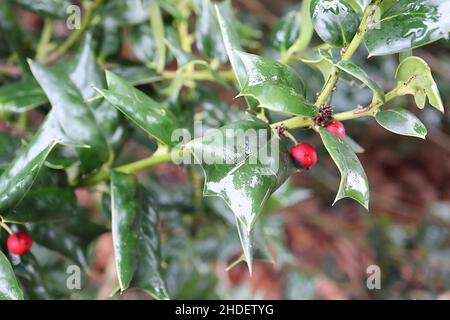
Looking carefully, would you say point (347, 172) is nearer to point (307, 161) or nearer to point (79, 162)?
point (307, 161)

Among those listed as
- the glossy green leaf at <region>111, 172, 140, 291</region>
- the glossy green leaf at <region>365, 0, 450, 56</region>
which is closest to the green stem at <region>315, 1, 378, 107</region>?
the glossy green leaf at <region>365, 0, 450, 56</region>

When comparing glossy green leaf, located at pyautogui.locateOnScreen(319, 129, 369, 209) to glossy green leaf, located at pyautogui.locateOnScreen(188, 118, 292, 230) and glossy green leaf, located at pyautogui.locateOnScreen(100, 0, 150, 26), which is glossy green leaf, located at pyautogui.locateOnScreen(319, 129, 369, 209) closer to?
glossy green leaf, located at pyautogui.locateOnScreen(188, 118, 292, 230)

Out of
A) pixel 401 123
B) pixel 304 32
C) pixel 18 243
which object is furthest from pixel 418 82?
pixel 18 243

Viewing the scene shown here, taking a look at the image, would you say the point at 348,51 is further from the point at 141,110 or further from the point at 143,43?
the point at 143,43

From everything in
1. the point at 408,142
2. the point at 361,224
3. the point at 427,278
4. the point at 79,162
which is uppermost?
the point at 79,162

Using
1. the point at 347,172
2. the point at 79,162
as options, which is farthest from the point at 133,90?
the point at 347,172

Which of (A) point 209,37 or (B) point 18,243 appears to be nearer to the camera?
(B) point 18,243
